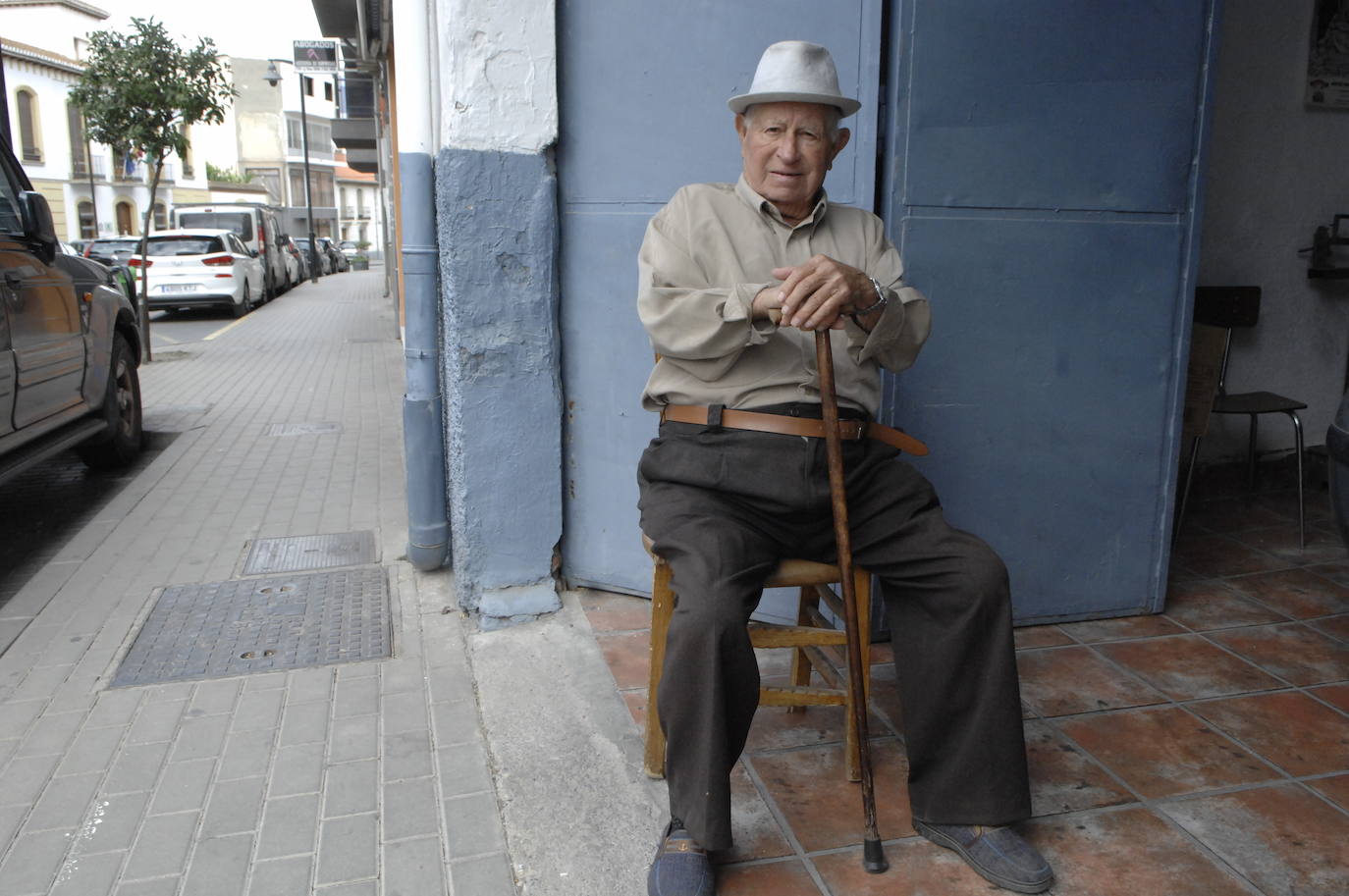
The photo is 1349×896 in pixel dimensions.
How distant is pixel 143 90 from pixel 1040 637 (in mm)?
11474

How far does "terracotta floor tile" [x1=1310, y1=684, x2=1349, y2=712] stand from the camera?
3.13 m

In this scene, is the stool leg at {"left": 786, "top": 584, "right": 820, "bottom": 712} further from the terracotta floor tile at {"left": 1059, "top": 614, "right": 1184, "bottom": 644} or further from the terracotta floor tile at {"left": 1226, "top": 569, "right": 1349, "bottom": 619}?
the terracotta floor tile at {"left": 1226, "top": 569, "right": 1349, "bottom": 619}

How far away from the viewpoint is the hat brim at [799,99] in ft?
8.15

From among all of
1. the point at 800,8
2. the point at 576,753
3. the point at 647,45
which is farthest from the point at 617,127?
the point at 576,753

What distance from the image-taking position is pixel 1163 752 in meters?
2.84

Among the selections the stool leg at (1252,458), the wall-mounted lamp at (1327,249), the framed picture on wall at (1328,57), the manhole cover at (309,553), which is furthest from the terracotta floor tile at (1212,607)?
the manhole cover at (309,553)

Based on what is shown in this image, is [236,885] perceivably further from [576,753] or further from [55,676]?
[55,676]

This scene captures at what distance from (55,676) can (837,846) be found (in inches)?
103

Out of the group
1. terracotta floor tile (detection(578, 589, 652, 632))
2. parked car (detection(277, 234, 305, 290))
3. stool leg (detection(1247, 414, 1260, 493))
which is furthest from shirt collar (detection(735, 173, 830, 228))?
parked car (detection(277, 234, 305, 290))

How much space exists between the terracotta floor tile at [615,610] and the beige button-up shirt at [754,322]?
1.22 metres

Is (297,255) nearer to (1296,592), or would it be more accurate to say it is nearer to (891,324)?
(1296,592)

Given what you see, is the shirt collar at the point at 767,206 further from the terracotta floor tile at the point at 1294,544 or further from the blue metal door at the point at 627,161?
the terracotta floor tile at the point at 1294,544

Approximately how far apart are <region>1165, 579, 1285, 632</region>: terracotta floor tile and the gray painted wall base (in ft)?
7.63

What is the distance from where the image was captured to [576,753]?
2.85m
